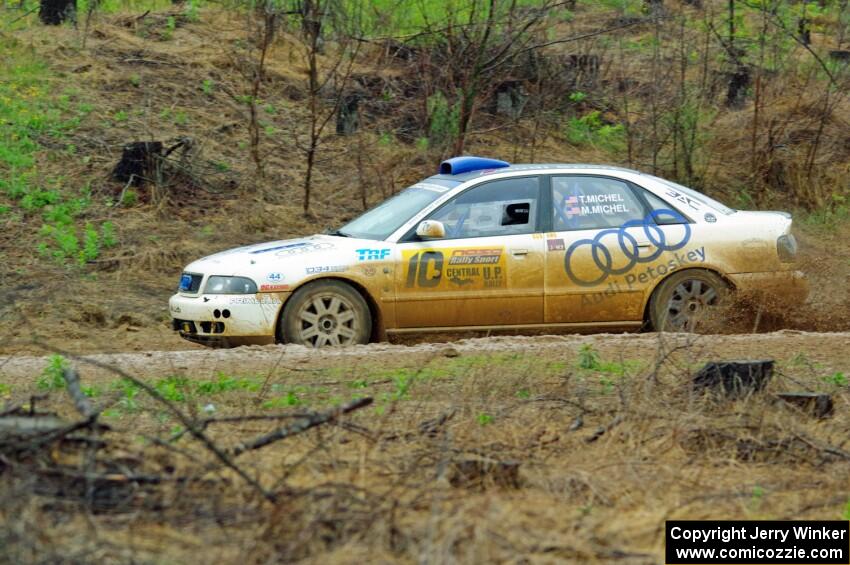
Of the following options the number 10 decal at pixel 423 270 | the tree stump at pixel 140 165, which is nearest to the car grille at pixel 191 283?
the number 10 decal at pixel 423 270

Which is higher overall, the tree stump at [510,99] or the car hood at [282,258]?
the tree stump at [510,99]

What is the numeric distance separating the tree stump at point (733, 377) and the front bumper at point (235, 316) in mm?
3517

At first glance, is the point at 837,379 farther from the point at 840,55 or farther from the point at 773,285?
the point at 840,55

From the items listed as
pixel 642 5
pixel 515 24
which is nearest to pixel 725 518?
pixel 515 24

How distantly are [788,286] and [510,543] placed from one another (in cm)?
614

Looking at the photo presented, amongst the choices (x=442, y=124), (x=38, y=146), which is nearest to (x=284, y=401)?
(x=442, y=124)

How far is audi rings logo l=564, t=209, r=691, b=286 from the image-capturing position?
962 cm

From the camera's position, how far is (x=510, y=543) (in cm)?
441

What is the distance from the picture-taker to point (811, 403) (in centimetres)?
680

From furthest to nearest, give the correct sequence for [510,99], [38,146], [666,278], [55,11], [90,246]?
[55,11], [510,99], [38,146], [90,246], [666,278]

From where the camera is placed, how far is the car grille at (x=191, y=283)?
9.44 meters

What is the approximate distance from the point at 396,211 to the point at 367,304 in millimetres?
881

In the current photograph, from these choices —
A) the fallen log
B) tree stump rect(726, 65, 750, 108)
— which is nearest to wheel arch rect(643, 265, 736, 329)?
the fallen log

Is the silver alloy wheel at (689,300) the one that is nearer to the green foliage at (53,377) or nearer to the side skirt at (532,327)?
the side skirt at (532,327)
